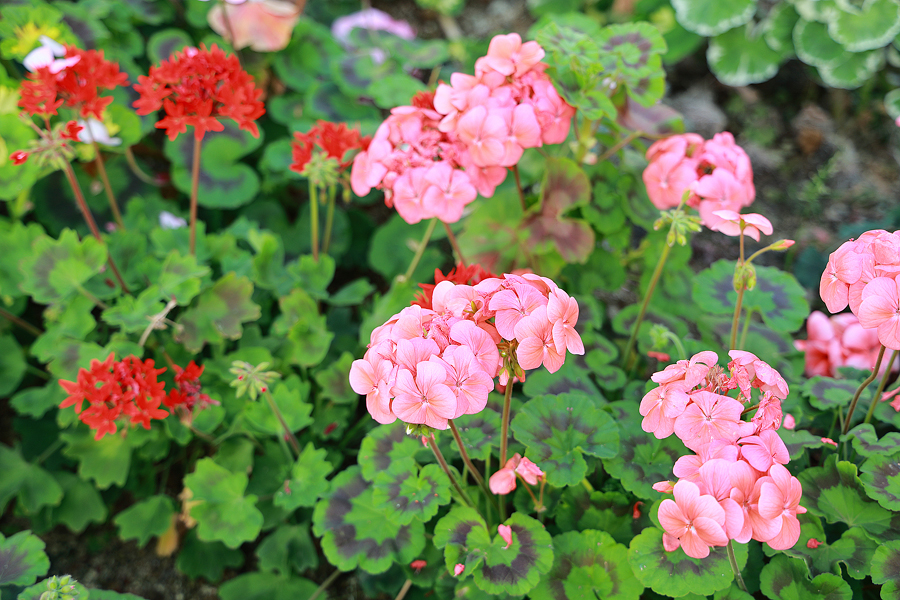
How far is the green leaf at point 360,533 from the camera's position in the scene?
4.56 ft

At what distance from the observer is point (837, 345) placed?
1844mm

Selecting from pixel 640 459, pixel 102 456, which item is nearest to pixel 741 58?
pixel 640 459

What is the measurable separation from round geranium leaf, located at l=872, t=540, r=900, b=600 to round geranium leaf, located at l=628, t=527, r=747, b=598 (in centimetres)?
22

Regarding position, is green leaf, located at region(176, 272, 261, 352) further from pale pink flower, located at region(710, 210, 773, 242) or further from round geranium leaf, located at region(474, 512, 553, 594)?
pale pink flower, located at region(710, 210, 773, 242)

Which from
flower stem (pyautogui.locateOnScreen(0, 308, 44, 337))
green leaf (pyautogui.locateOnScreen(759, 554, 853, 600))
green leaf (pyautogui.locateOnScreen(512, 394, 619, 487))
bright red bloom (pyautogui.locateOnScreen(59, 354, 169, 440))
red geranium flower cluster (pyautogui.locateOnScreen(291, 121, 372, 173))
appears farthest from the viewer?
flower stem (pyautogui.locateOnScreen(0, 308, 44, 337))

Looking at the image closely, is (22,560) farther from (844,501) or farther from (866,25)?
(866,25)

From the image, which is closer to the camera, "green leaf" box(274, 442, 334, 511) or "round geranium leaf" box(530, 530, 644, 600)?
"round geranium leaf" box(530, 530, 644, 600)

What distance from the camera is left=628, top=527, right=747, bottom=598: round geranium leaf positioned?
109 centimetres

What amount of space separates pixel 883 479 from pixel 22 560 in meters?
1.73

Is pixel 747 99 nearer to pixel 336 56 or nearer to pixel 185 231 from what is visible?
pixel 336 56

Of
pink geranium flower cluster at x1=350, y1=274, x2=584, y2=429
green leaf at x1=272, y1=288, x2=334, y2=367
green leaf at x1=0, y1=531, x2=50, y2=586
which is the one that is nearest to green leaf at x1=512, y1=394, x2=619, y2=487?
pink geranium flower cluster at x1=350, y1=274, x2=584, y2=429

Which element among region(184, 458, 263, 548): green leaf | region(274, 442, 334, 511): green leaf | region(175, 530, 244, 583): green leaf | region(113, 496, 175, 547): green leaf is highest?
region(274, 442, 334, 511): green leaf

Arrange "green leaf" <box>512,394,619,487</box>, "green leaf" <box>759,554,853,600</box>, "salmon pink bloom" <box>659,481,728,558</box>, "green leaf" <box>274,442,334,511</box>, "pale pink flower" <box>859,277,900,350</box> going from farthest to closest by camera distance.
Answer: "green leaf" <box>274,442,334,511</box>
"green leaf" <box>512,394,619,487</box>
"green leaf" <box>759,554,853,600</box>
"pale pink flower" <box>859,277,900,350</box>
"salmon pink bloom" <box>659,481,728,558</box>

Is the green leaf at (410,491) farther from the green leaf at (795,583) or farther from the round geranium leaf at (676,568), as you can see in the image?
the green leaf at (795,583)
